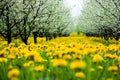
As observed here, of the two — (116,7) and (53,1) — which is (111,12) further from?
(53,1)

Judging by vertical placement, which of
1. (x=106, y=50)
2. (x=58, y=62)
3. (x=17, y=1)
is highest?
(x=17, y=1)

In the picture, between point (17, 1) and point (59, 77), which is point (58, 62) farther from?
point (17, 1)

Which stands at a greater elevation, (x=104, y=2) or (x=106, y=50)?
(x=104, y=2)

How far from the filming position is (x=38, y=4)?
15000 mm

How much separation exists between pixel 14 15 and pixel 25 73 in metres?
9.37

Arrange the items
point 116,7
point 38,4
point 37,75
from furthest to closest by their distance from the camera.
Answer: point 38,4
point 116,7
point 37,75

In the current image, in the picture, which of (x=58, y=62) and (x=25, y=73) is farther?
(x=25, y=73)

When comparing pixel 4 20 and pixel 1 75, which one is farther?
pixel 4 20

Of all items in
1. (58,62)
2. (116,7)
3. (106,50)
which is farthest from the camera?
(116,7)

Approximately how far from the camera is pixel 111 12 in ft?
41.8

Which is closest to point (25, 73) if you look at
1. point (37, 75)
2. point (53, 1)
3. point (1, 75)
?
point (1, 75)

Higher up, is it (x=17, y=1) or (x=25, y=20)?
(x=17, y=1)

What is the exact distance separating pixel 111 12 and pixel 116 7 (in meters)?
0.61

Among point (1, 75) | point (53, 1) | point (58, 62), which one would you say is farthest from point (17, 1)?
point (58, 62)
